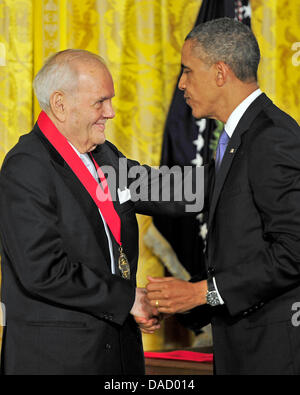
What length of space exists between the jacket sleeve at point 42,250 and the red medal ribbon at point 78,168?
0.12 meters

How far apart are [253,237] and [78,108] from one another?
0.78 meters

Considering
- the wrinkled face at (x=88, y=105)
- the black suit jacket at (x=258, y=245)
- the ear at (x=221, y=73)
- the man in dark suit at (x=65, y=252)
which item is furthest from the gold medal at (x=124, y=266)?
the ear at (x=221, y=73)

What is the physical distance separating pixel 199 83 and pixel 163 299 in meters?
0.82

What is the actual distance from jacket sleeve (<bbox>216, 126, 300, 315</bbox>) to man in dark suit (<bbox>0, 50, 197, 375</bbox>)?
1.27 feet

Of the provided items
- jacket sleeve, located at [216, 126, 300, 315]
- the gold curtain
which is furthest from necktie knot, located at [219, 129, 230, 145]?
the gold curtain

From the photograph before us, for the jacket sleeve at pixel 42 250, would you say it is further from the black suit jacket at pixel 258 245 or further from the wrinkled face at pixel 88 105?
the black suit jacket at pixel 258 245

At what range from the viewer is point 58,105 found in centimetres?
239

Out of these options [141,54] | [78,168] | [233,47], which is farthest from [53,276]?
[141,54]

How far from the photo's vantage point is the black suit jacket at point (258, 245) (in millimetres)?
2107

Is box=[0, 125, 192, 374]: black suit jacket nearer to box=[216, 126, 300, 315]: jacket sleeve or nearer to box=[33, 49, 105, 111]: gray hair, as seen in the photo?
box=[33, 49, 105, 111]: gray hair

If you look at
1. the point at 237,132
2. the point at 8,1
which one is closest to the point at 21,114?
the point at 8,1

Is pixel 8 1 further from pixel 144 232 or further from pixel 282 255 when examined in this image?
pixel 282 255

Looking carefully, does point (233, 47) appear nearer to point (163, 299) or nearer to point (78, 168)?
point (78, 168)

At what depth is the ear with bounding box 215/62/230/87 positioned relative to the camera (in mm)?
2410
